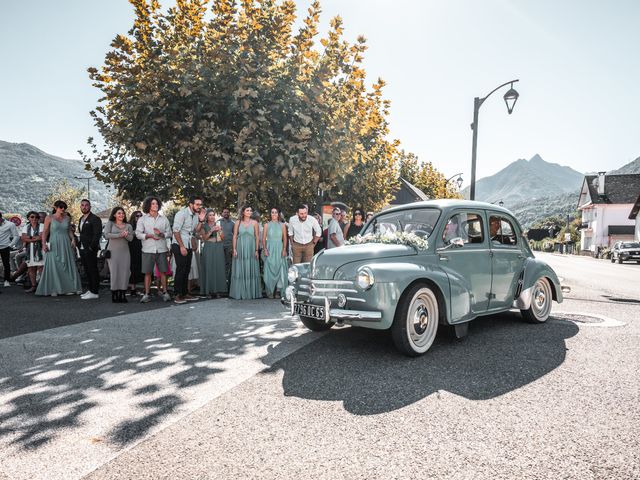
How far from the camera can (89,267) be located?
9547 millimetres

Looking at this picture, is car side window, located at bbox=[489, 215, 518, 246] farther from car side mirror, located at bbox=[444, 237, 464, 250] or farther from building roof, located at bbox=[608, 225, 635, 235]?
building roof, located at bbox=[608, 225, 635, 235]

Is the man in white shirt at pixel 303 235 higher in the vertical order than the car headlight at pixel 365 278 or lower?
higher

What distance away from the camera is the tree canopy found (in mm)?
10547

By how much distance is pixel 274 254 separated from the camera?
9430 mm

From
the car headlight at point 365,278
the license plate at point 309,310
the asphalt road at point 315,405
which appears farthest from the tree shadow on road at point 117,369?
the car headlight at point 365,278

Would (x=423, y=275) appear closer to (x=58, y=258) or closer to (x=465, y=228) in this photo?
(x=465, y=228)

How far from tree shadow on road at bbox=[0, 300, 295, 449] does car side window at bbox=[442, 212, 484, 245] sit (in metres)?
2.58

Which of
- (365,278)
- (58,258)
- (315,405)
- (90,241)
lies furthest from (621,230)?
(315,405)

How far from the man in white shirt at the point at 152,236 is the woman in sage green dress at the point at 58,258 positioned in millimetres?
2353

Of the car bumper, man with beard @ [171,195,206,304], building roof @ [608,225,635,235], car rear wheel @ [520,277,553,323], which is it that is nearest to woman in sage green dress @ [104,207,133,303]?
man with beard @ [171,195,206,304]

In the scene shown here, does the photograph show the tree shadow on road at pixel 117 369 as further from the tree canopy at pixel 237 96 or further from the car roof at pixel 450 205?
the tree canopy at pixel 237 96

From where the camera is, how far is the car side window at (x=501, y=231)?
6207 mm

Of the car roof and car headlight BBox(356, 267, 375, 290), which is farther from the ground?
the car roof

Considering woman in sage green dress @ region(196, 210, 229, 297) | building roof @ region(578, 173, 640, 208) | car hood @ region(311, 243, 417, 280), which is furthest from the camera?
building roof @ region(578, 173, 640, 208)
